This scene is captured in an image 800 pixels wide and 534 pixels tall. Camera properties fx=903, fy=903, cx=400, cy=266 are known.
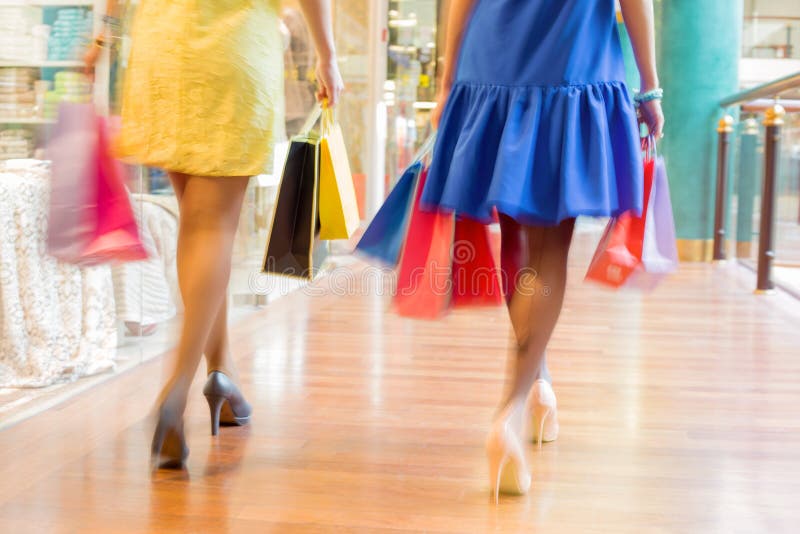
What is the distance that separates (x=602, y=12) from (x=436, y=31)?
635 centimetres

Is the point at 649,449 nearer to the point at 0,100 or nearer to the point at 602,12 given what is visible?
the point at 602,12

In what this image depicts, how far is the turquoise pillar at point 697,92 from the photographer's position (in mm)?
6234

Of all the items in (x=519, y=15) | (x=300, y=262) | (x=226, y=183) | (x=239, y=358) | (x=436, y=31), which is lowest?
(x=239, y=358)

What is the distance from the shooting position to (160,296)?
10.0 feet

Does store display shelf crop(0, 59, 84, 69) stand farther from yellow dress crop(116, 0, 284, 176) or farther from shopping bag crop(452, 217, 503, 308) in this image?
shopping bag crop(452, 217, 503, 308)

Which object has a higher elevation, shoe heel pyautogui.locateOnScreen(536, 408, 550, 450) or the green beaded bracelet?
the green beaded bracelet

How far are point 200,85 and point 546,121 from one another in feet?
2.17

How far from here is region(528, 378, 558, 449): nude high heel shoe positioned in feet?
6.63

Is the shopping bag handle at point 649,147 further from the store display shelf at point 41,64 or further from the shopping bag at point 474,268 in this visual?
the store display shelf at point 41,64

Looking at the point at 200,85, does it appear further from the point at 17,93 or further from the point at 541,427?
the point at 541,427

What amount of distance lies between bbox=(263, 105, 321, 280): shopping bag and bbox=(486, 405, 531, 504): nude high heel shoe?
0.52 m

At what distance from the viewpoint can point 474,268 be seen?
1.85m

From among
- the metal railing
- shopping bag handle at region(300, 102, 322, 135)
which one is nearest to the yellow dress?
shopping bag handle at region(300, 102, 322, 135)

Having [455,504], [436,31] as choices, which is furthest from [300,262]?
[436,31]
